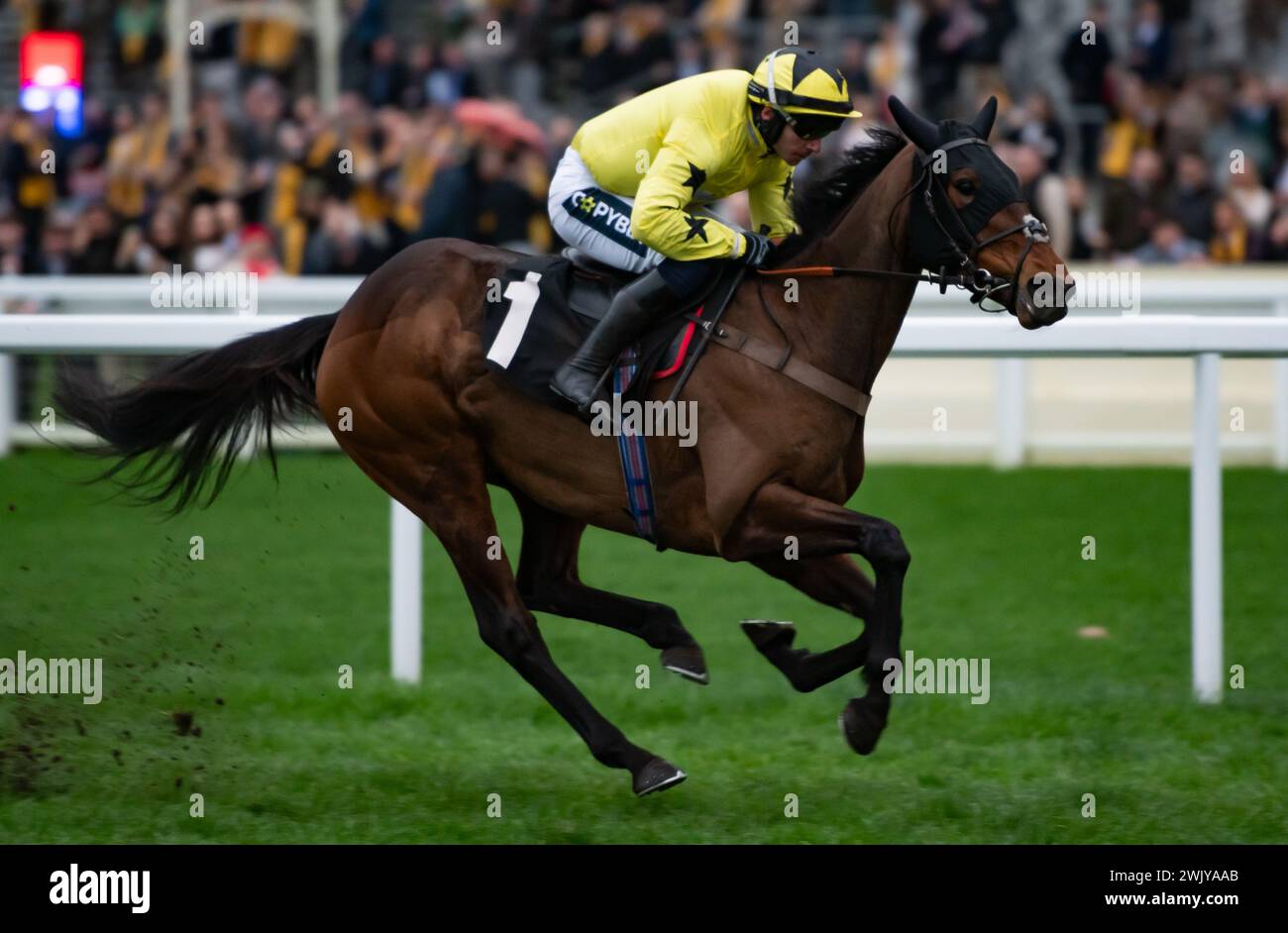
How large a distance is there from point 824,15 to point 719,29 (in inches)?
37.4

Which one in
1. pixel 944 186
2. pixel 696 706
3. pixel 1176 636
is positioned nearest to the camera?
pixel 944 186

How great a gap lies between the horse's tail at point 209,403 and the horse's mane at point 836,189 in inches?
55.4

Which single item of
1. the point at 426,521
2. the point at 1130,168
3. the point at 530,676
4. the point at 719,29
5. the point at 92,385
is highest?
the point at 719,29

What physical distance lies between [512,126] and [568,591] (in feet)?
18.4

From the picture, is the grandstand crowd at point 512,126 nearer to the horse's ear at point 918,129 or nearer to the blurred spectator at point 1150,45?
the blurred spectator at point 1150,45

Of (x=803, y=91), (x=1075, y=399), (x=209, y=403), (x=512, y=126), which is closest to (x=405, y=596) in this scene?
(x=209, y=403)

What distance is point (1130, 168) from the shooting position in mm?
11539

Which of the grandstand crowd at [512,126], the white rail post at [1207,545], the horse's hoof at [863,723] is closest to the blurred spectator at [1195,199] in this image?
the grandstand crowd at [512,126]

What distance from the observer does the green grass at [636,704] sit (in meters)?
4.73

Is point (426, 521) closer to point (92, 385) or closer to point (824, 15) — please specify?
point (92, 385)

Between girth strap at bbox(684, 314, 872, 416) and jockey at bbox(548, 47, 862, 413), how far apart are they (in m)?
0.14
